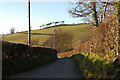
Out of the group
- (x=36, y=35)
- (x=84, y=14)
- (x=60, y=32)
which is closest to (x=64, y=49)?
(x=60, y=32)

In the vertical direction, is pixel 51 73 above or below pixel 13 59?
below

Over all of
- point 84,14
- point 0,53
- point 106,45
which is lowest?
point 0,53

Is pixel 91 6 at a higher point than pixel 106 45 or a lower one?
higher

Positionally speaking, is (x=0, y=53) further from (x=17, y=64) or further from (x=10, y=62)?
(x=17, y=64)

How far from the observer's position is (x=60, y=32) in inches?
2462

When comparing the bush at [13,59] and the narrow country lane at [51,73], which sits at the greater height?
the bush at [13,59]

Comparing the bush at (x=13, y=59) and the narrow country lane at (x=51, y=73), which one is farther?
the narrow country lane at (x=51, y=73)

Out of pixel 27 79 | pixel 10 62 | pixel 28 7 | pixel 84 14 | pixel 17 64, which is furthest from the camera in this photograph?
pixel 84 14

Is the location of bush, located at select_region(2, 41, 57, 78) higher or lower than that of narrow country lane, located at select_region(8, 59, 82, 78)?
higher

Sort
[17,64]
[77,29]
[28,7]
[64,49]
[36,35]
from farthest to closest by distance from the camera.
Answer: [77,29] < [36,35] < [64,49] < [28,7] < [17,64]

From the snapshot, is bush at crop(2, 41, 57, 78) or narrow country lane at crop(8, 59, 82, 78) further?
narrow country lane at crop(8, 59, 82, 78)

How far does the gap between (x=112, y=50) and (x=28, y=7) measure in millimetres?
10000

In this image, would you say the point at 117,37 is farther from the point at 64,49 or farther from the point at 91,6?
the point at 64,49

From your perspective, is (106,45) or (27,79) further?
(106,45)
